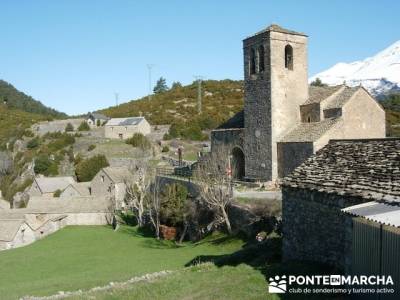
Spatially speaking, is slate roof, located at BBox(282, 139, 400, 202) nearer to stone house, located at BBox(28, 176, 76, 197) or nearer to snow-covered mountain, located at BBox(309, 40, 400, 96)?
snow-covered mountain, located at BBox(309, 40, 400, 96)

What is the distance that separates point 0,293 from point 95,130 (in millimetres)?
57375

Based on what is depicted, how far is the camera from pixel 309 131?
2803 cm

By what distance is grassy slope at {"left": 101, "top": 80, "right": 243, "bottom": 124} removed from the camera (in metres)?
83.9

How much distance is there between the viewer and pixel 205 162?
31734mm

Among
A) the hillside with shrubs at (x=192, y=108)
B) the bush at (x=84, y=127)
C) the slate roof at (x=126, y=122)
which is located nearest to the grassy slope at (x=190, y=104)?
the hillside with shrubs at (x=192, y=108)

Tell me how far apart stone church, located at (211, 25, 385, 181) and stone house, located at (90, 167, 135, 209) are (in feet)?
70.7

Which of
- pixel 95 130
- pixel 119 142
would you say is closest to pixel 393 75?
pixel 119 142

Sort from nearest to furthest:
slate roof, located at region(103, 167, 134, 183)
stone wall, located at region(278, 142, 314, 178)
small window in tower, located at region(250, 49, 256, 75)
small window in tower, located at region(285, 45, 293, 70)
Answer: stone wall, located at region(278, 142, 314, 178), small window in tower, located at region(285, 45, 293, 70), small window in tower, located at region(250, 49, 256, 75), slate roof, located at region(103, 167, 134, 183)

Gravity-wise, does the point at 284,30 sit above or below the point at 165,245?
above

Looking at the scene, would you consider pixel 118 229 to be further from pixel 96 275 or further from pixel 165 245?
pixel 96 275

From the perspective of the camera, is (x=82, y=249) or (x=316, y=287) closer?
(x=316, y=287)

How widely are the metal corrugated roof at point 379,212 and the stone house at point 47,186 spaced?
4930cm

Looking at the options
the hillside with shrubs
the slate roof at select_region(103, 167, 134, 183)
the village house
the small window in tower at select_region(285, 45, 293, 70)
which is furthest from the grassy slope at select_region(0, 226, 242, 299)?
the hillside with shrubs

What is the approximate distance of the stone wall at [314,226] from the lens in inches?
445
